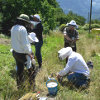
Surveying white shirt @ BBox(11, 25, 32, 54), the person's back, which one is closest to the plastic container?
the person's back

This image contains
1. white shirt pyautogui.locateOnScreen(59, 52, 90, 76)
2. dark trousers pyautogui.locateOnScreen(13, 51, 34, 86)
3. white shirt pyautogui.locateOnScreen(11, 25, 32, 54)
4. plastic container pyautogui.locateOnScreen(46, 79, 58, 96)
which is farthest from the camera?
white shirt pyautogui.locateOnScreen(59, 52, 90, 76)

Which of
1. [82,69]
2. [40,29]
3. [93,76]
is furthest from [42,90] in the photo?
[40,29]

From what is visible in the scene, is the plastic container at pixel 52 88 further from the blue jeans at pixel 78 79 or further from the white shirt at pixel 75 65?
the blue jeans at pixel 78 79

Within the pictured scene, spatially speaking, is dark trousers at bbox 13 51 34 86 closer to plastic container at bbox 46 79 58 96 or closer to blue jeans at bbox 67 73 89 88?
plastic container at bbox 46 79 58 96

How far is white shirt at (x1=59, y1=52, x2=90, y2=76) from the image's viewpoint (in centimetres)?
393

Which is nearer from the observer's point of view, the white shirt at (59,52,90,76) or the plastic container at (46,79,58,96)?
the plastic container at (46,79,58,96)

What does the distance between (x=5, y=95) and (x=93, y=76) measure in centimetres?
260

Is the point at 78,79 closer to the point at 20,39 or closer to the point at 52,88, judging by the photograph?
the point at 52,88

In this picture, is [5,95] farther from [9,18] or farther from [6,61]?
[9,18]

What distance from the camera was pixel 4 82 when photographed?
354cm

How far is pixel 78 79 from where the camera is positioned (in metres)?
4.09

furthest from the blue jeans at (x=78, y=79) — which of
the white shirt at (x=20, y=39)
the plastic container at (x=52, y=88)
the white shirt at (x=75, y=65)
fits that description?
the white shirt at (x=20, y=39)

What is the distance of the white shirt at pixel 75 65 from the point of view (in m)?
3.93

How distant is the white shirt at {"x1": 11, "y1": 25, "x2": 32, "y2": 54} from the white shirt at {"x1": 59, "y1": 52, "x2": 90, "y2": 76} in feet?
3.76
